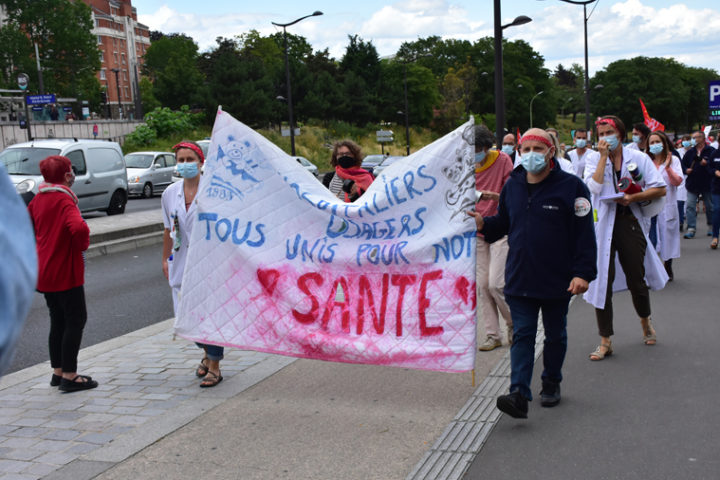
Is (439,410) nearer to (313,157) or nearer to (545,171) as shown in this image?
(545,171)

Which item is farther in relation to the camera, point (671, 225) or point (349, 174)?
point (671, 225)

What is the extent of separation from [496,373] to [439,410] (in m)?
0.92

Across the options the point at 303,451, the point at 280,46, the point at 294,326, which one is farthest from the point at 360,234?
the point at 280,46

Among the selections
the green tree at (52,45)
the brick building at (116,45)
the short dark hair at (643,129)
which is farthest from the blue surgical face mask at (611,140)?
the brick building at (116,45)

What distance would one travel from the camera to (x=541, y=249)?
4.80m

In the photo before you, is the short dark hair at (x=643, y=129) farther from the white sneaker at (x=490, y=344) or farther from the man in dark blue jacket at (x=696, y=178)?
the man in dark blue jacket at (x=696, y=178)

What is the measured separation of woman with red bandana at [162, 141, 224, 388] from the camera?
5809 mm

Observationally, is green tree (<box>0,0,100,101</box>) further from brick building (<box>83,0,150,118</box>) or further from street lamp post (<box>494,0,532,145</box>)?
street lamp post (<box>494,0,532,145</box>)

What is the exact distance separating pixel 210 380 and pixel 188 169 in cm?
158

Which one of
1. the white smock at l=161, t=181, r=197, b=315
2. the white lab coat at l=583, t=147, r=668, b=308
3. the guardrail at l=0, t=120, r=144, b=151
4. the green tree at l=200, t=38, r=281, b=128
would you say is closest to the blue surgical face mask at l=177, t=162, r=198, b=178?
the white smock at l=161, t=181, r=197, b=315

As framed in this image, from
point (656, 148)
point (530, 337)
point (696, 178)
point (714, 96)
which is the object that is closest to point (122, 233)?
point (656, 148)

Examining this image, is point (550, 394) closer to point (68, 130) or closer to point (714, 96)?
point (714, 96)

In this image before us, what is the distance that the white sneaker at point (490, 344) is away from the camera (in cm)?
655

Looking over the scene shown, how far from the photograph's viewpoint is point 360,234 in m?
5.23
